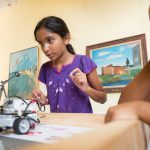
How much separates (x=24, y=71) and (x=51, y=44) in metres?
2.10

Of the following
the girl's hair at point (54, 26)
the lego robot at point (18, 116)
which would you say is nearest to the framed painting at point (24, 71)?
the girl's hair at point (54, 26)

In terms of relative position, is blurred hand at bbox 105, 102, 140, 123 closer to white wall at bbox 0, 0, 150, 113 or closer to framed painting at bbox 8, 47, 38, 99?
white wall at bbox 0, 0, 150, 113

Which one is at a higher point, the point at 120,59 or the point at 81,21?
the point at 81,21

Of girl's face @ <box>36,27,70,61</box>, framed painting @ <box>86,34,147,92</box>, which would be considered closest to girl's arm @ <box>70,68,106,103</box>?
girl's face @ <box>36,27,70,61</box>

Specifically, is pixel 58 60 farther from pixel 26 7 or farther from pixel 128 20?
pixel 26 7

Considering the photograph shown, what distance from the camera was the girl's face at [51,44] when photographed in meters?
0.99

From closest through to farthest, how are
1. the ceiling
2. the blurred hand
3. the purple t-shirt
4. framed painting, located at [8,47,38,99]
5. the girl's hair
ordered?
the blurred hand < the purple t-shirt < the girl's hair < framed painting, located at [8,47,38,99] < the ceiling

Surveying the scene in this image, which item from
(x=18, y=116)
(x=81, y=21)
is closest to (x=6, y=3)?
(x=81, y=21)

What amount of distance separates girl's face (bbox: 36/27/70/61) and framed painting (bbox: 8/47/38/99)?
1831mm

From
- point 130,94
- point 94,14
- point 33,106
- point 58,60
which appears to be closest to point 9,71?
point 94,14

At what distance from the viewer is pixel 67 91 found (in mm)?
916

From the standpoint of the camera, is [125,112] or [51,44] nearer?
[125,112]

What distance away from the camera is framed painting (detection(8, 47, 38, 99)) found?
288 centimetres

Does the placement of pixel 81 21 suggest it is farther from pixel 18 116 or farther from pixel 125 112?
pixel 125 112
